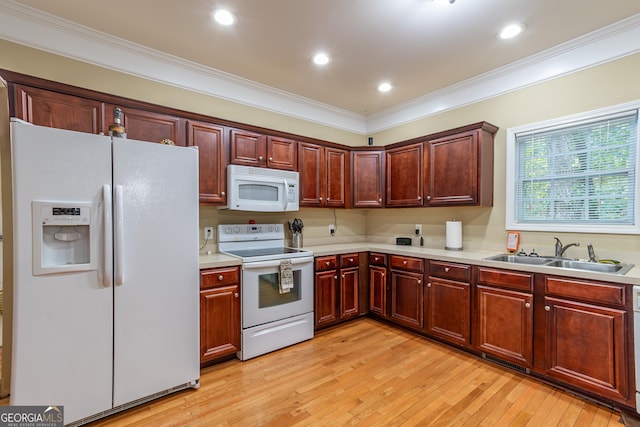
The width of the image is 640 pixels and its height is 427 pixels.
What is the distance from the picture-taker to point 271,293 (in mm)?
2811

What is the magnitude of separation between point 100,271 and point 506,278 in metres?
3.03

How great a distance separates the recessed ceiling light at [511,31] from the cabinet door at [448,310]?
7.11 feet

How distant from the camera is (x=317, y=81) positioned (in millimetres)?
3287

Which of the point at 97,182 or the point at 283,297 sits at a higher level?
the point at 97,182

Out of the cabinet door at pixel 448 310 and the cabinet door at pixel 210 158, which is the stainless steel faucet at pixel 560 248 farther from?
the cabinet door at pixel 210 158

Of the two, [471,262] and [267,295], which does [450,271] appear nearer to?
[471,262]

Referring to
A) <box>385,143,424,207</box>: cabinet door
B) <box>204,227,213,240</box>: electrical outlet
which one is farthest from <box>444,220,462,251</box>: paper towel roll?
<box>204,227,213,240</box>: electrical outlet

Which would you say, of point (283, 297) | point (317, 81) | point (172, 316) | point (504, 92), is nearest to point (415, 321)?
point (283, 297)

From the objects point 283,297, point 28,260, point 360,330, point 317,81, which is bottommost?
point 360,330

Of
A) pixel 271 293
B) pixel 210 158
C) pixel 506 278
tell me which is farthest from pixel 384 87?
pixel 271 293

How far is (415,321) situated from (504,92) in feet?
8.50

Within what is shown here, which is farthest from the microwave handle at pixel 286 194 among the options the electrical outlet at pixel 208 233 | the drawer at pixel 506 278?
the drawer at pixel 506 278

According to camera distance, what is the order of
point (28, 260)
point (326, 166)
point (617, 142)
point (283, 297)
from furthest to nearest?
point (326, 166) → point (283, 297) → point (617, 142) → point (28, 260)

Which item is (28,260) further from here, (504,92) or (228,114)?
(504,92)
